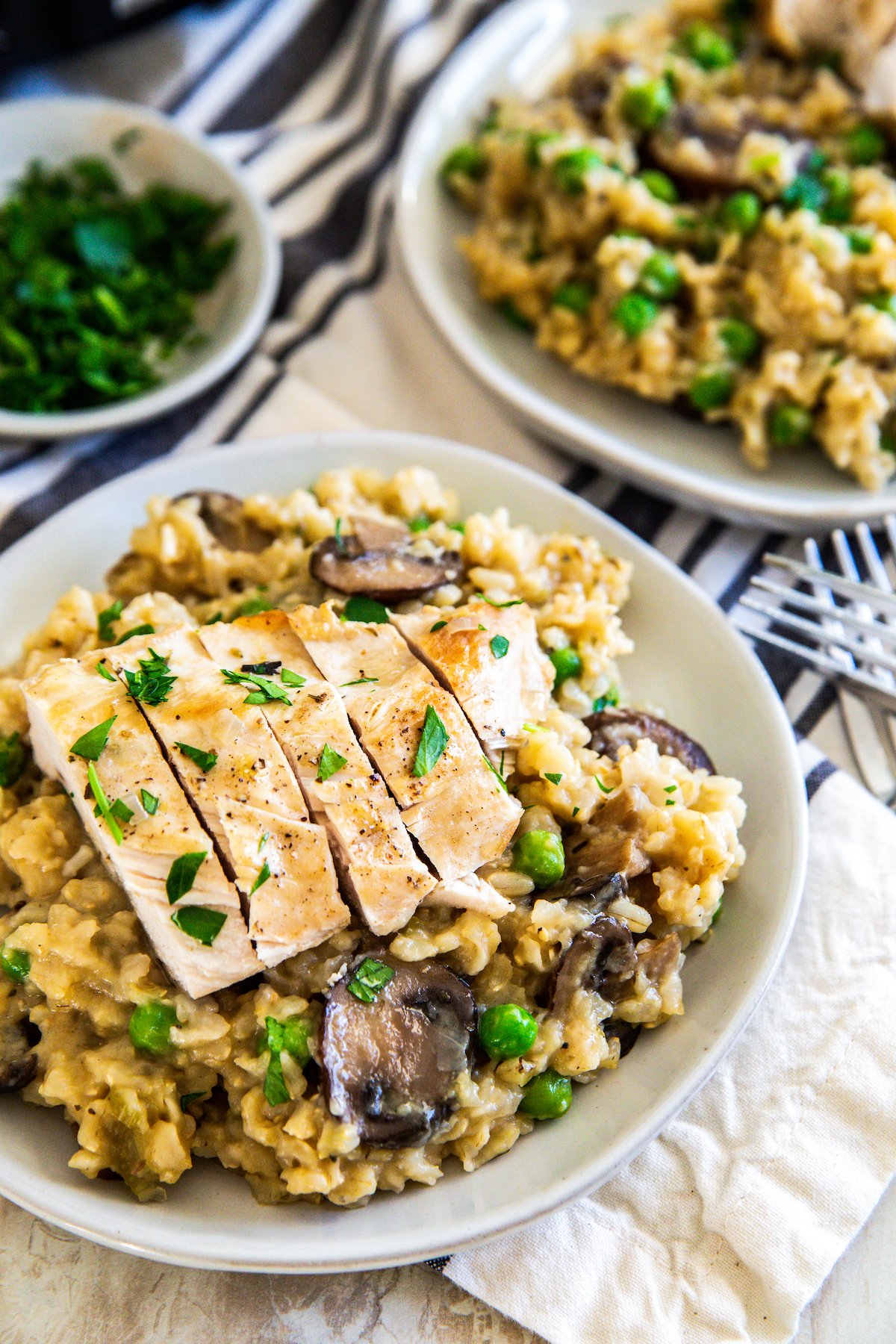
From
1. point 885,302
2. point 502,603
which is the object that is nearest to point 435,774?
point 502,603

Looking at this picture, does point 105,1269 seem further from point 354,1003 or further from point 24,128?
point 24,128

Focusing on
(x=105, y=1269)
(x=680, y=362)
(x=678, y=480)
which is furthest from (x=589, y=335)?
(x=105, y=1269)

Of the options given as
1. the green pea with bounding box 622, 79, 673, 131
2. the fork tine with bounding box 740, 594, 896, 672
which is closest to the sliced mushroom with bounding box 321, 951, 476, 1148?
the fork tine with bounding box 740, 594, 896, 672

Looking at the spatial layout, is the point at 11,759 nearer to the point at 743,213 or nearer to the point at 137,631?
the point at 137,631

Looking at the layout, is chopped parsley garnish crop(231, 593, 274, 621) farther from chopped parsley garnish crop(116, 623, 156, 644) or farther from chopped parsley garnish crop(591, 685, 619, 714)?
chopped parsley garnish crop(591, 685, 619, 714)

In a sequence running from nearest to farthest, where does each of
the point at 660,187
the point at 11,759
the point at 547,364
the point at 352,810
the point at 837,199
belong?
1. the point at 352,810
2. the point at 11,759
3. the point at 837,199
4. the point at 660,187
5. the point at 547,364

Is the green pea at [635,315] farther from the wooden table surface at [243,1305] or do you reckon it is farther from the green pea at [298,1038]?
the wooden table surface at [243,1305]
